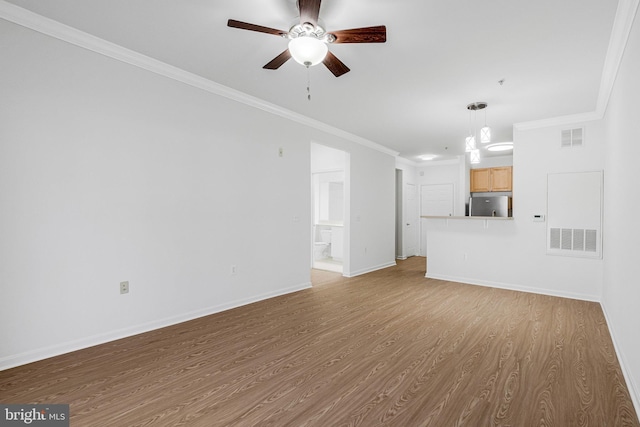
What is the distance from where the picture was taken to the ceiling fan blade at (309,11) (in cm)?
204

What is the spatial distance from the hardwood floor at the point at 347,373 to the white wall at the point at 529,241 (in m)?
1.15

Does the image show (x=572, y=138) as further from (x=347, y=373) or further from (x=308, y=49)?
(x=347, y=373)

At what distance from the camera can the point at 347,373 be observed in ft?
7.90

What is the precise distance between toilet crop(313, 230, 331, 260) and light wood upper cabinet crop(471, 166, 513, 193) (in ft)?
13.0

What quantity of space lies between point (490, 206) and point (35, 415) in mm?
7929

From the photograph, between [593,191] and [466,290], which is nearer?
[593,191]

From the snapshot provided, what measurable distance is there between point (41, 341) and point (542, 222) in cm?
632

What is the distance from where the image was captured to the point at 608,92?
3.62 m

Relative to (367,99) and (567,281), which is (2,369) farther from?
(567,281)

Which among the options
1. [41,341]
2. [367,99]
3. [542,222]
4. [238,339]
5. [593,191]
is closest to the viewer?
[41,341]

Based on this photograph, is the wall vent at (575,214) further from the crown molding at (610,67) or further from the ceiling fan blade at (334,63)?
the ceiling fan blade at (334,63)

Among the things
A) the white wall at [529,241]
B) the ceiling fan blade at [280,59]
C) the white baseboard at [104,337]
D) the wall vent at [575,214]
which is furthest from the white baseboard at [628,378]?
the white baseboard at [104,337]

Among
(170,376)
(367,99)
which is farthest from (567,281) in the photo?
(170,376)

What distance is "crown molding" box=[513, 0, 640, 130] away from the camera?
2.25 metres
